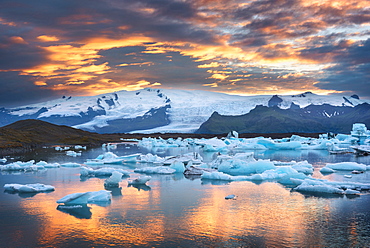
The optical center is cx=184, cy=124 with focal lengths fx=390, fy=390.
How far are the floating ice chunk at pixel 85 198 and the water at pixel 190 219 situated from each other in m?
0.31

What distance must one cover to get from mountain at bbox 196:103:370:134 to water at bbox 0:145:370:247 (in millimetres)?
118104

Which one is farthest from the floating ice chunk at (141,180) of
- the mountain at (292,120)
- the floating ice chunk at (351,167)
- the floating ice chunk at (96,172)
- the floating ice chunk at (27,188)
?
the mountain at (292,120)

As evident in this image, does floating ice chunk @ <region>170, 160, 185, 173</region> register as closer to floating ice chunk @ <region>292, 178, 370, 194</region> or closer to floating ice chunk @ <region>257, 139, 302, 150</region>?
floating ice chunk @ <region>292, 178, 370, 194</region>

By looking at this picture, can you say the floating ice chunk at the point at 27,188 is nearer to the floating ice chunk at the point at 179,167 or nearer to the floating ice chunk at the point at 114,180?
the floating ice chunk at the point at 114,180

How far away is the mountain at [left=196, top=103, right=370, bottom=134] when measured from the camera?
149625 mm

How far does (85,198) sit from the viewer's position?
46.3 ft

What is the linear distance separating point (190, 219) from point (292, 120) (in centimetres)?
15387

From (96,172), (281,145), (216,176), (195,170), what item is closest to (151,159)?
(195,170)

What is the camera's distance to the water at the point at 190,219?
10203mm

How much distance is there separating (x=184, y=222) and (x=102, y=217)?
270cm

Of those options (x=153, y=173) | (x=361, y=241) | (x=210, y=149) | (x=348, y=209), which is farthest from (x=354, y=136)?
(x=361, y=241)

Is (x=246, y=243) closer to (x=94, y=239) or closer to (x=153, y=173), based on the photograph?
(x=94, y=239)

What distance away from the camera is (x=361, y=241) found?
10062 millimetres

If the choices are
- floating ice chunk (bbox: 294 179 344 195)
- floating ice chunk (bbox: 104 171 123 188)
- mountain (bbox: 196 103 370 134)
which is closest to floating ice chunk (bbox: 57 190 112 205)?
floating ice chunk (bbox: 104 171 123 188)
